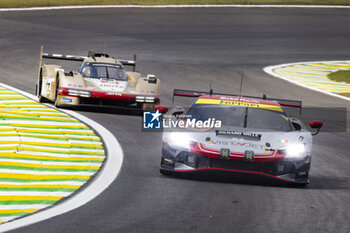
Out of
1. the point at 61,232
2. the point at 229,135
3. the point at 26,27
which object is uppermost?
the point at 26,27

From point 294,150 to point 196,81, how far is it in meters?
13.9

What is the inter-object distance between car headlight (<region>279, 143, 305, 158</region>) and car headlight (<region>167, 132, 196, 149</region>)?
4.01 ft

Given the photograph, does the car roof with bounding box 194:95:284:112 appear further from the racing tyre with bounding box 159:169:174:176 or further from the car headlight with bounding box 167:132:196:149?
the racing tyre with bounding box 159:169:174:176

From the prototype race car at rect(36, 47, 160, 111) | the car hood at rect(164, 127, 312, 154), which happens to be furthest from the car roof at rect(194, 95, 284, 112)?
the prototype race car at rect(36, 47, 160, 111)

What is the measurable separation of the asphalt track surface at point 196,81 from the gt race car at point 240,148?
8.7 inches

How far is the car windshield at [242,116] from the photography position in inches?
407

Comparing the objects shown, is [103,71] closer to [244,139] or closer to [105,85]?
[105,85]

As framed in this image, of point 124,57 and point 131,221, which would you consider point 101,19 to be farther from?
point 131,221

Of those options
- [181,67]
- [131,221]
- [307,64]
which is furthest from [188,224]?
[307,64]

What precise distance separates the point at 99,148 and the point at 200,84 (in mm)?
11249

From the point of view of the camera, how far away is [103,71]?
1725 centimetres

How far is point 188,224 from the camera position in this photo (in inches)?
281

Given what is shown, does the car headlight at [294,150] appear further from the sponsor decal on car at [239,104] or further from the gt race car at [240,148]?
the sponsor decal on car at [239,104]

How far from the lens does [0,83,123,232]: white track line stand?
7070mm
